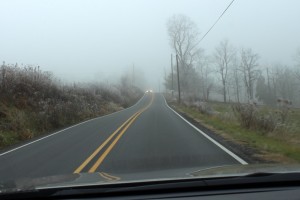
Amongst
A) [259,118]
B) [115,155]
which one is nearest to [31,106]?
[259,118]

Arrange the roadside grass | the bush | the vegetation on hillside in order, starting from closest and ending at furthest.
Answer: the roadside grass, the bush, the vegetation on hillside

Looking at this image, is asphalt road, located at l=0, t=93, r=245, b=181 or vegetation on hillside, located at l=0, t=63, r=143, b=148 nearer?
asphalt road, located at l=0, t=93, r=245, b=181

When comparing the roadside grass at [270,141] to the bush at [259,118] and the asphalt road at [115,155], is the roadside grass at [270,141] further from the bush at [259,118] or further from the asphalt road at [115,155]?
the asphalt road at [115,155]

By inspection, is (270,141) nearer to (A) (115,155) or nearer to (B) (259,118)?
(B) (259,118)

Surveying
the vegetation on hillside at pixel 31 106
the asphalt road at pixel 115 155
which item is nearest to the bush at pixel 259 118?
the asphalt road at pixel 115 155

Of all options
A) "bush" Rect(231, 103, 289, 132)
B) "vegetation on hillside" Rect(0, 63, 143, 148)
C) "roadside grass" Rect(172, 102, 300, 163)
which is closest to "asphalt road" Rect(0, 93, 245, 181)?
"roadside grass" Rect(172, 102, 300, 163)

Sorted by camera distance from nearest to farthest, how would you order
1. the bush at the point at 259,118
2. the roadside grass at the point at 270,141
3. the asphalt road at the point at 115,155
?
the asphalt road at the point at 115,155, the roadside grass at the point at 270,141, the bush at the point at 259,118

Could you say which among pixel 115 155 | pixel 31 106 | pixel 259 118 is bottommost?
A: pixel 115 155

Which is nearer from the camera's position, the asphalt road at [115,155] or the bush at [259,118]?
the asphalt road at [115,155]

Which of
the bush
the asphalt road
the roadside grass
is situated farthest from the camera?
the bush

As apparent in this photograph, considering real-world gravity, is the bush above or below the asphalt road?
above

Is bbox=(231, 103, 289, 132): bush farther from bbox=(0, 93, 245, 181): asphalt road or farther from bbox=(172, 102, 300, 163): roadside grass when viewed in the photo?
bbox=(0, 93, 245, 181): asphalt road

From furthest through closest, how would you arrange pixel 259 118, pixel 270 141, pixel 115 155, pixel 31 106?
1. pixel 31 106
2. pixel 259 118
3. pixel 270 141
4. pixel 115 155

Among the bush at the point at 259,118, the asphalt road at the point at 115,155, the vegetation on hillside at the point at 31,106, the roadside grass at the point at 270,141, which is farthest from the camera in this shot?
the vegetation on hillside at the point at 31,106
